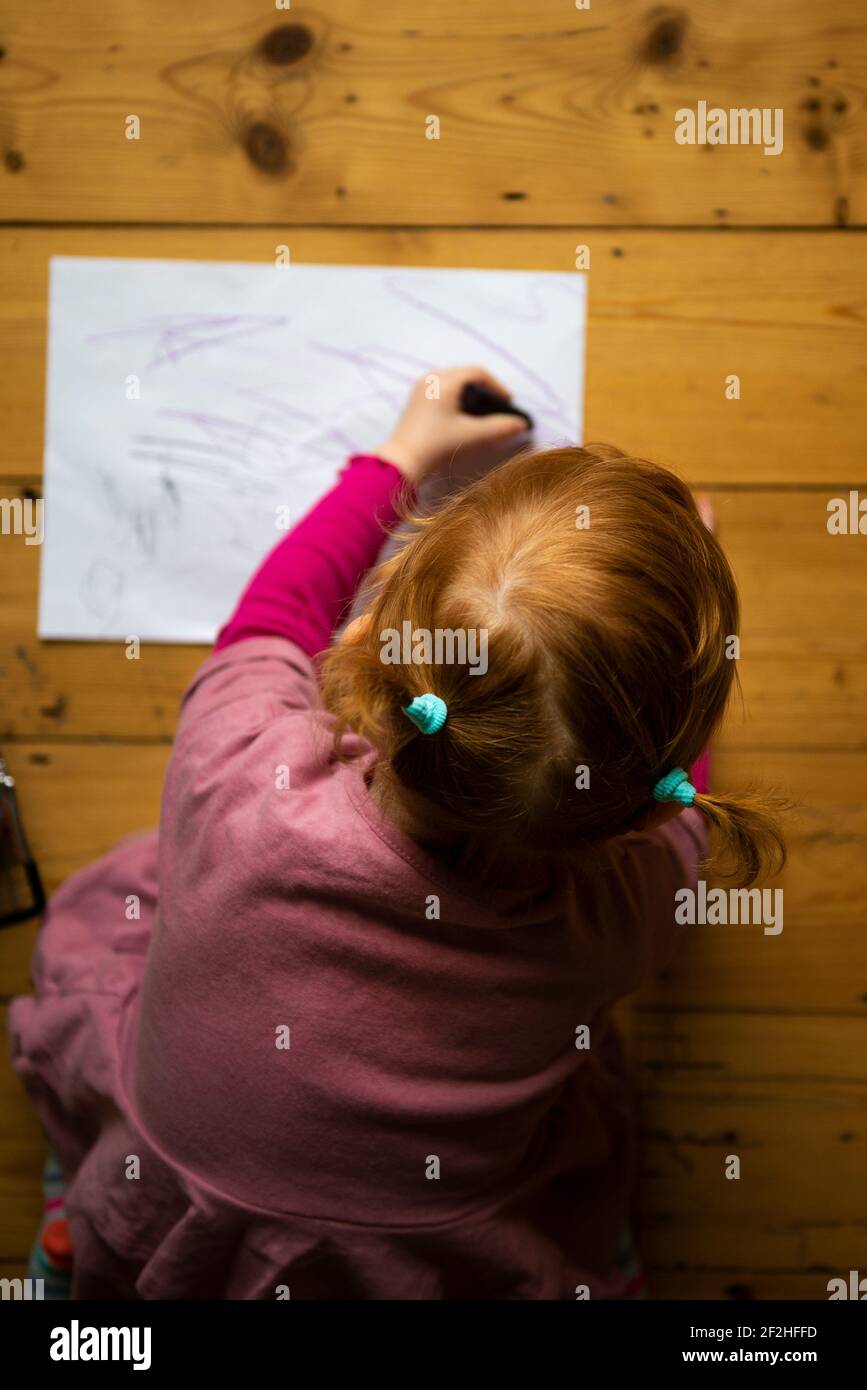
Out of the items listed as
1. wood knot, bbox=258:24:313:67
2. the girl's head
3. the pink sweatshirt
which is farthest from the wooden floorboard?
the girl's head

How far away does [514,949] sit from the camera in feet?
1.66

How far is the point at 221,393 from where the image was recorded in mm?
709

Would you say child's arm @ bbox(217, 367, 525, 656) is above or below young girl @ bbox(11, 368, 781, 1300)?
above

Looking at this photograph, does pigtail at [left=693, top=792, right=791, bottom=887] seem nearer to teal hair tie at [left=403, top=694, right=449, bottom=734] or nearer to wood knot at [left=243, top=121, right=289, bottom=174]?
teal hair tie at [left=403, top=694, right=449, bottom=734]

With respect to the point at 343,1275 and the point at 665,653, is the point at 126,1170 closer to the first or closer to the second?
the point at 343,1275

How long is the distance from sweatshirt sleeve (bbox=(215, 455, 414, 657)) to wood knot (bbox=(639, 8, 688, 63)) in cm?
32

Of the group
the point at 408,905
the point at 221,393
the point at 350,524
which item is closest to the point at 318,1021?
the point at 408,905

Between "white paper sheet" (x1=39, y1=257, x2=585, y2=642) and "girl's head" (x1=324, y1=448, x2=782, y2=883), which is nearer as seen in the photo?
"girl's head" (x1=324, y1=448, x2=782, y2=883)

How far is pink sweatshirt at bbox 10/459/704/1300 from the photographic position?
1.64 ft

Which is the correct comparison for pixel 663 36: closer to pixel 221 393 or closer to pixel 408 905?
pixel 221 393

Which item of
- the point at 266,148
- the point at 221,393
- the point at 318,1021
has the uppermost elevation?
the point at 266,148

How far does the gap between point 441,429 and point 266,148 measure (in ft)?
0.74

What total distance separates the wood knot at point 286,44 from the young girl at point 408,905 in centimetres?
24

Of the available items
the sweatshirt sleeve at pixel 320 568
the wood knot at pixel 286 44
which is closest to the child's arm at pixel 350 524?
the sweatshirt sleeve at pixel 320 568
